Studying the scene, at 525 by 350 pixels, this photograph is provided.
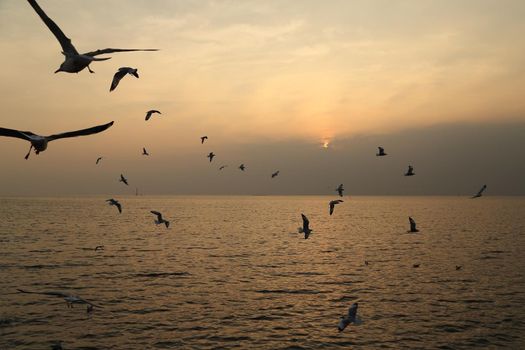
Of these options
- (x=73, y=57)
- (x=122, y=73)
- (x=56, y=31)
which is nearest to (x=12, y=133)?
(x=56, y=31)

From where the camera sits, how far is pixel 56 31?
9773mm

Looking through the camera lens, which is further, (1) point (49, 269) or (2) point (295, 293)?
(1) point (49, 269)

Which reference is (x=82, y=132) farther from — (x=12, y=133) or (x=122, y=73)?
(x=122, y=73)

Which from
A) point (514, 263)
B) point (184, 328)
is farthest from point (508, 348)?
point (514, 263)

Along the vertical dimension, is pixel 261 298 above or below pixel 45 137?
below

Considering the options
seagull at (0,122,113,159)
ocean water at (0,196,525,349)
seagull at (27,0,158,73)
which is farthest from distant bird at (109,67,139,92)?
ocean water at (0,196,525,349)

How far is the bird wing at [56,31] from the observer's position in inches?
322

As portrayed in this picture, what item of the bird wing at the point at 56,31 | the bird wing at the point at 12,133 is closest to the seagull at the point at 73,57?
the bird wing at the point at 56,31

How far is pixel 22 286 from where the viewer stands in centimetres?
3189

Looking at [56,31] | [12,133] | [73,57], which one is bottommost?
[12,133]

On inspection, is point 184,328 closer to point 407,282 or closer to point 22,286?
point 22,286

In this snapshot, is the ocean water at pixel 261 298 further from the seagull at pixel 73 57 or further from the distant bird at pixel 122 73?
the seagull at pixel 73 57

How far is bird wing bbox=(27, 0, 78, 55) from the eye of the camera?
8.17m

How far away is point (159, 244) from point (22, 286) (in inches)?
1123
